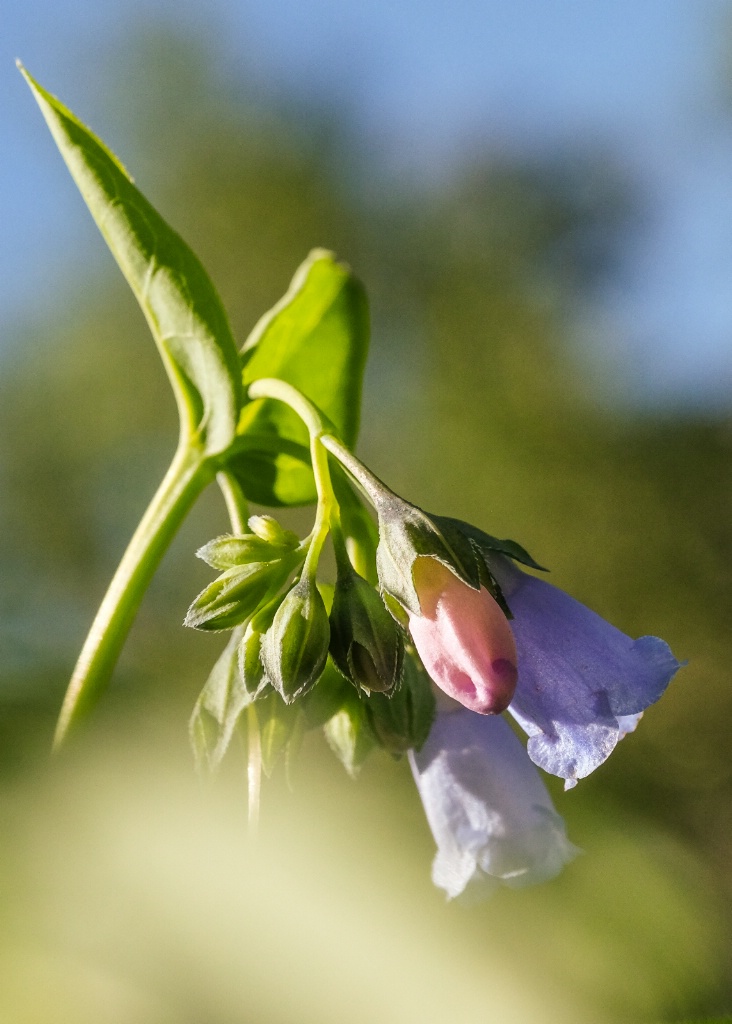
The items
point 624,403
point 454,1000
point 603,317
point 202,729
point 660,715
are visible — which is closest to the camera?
point 202,729

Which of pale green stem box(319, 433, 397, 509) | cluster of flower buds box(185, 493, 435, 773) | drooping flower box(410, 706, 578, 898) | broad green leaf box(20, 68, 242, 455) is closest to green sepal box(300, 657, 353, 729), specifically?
cluster of flower buds box(185, 493, 435, 773)

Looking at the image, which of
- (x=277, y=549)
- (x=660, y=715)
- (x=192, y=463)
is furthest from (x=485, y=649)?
(x=660, y=715)

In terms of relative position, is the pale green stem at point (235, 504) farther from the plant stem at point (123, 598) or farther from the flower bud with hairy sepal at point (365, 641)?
the flower bud with hairy sepal at point (365, 641)

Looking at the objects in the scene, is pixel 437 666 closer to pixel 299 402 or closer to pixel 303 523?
pixel 299 402

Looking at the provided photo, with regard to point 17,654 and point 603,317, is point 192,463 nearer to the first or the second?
point 17,654

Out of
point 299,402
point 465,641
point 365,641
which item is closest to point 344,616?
point 365,641

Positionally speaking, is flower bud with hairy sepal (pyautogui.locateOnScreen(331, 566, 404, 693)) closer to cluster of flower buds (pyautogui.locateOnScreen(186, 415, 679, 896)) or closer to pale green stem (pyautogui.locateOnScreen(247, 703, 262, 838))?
cluster of flower buds (pyautogui.locateOnScreen(186, 415, 679, 896))

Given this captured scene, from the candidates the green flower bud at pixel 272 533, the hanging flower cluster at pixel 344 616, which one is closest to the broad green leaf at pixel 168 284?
the hanging flower cluster at pixel 344 616
